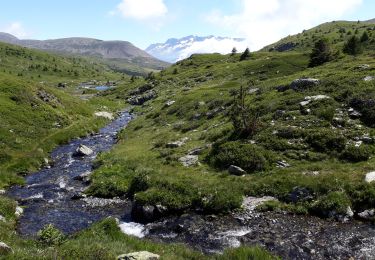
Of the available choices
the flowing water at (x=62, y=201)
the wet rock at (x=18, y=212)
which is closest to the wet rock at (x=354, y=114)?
the flowing water at (x=62, y=201)

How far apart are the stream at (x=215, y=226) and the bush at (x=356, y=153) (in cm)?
789

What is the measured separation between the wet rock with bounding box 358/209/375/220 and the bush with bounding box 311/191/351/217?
0.94 m

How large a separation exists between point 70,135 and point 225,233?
123ft

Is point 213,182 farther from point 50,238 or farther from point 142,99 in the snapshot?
point 142,99

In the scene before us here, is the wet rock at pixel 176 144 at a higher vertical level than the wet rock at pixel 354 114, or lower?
lower

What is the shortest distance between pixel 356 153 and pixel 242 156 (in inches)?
351

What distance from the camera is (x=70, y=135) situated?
54875mm

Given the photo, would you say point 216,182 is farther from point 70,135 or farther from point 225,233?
point 70,135

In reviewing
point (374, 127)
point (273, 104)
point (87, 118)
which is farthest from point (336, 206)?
point (87, 118)

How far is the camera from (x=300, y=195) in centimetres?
2608

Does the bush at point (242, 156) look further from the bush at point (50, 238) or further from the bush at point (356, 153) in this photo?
the bush at point (50, 238)

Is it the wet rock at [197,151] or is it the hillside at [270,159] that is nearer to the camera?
the hillside at [270,159]

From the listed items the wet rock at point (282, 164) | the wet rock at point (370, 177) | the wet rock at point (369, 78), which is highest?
the wet rock at point (369, 78)

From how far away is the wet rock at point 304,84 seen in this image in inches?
1791
